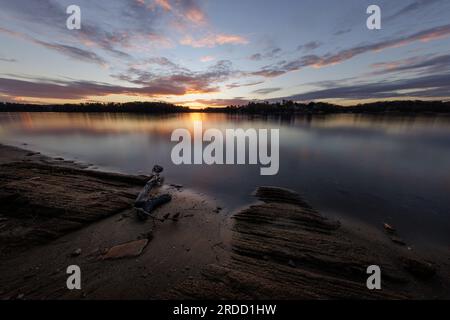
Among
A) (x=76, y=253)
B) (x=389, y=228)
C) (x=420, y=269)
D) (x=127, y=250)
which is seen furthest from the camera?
(x=389, y=228)

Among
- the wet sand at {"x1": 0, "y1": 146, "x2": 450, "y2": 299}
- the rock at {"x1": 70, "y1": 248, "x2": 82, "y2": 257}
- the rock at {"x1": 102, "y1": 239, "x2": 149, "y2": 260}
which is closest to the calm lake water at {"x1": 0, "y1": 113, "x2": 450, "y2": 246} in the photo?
the wet sand at {"x1": 0, "y1": 146, "x2": 450, "y2": 299}

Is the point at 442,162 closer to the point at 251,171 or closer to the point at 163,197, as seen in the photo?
the point at 251,171

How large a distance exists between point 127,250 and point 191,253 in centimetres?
216

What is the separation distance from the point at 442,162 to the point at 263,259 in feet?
81.8

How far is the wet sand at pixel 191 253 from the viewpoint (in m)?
4.33

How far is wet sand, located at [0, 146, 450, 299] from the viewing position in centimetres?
433

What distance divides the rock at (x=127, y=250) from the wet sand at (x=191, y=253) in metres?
0.03

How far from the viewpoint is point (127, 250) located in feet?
18.8

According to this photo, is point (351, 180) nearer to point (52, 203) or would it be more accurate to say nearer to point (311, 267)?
point (311, 267)

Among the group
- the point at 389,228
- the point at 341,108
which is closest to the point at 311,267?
the point at 389,228

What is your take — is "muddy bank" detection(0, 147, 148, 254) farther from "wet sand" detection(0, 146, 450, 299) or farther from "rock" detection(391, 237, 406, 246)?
"rock" detection(391, 237, 406, 246)

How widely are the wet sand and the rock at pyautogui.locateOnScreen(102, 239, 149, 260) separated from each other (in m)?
0.03

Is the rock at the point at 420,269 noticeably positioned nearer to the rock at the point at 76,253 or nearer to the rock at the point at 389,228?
the rock at the point at 389,228

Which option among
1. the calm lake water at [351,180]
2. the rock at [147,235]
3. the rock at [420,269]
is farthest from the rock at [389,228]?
the rock at [147,235]
